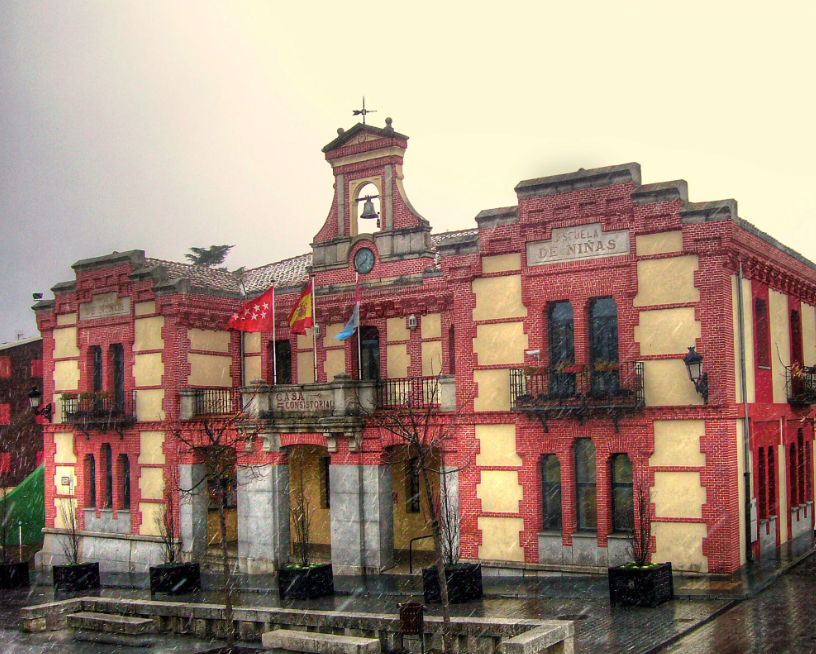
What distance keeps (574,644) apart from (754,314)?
11.3 meters

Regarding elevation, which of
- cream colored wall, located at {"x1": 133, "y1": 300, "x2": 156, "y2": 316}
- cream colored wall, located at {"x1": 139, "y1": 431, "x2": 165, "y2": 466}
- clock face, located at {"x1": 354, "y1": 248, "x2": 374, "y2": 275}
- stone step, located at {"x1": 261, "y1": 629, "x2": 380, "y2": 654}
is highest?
clock face, located at {"x1": 354, "y1": 248, "x2": 374, "y2": 275}

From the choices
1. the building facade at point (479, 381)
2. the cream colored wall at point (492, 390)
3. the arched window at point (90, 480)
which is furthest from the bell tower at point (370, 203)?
the arched window at point (90, 480)

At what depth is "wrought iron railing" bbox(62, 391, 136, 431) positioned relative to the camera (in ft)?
101

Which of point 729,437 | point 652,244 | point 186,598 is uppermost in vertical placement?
point 652,244

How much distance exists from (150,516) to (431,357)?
10476 millimetres

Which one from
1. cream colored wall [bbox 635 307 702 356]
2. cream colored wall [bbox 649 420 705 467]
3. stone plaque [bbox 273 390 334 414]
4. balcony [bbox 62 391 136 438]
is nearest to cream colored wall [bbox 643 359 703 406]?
cream colored wall [bbox 635 307 702 356]

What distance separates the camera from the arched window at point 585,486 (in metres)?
22.8

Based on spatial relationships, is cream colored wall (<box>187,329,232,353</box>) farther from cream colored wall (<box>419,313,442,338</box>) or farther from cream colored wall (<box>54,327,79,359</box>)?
cream colored wall (<box>419,313,442,338</box>)

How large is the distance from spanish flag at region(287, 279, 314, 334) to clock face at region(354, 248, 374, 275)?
1737mm

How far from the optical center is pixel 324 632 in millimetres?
17922

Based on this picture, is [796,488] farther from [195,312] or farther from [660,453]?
[195,312]

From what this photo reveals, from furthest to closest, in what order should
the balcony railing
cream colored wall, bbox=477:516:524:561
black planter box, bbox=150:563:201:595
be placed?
the balcony railing < black planter box, bbox=150:563:201:595 < cream colored wall, bbox=477:516:524:561

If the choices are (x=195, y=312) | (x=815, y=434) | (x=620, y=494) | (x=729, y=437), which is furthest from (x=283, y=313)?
(x=815, y=434)

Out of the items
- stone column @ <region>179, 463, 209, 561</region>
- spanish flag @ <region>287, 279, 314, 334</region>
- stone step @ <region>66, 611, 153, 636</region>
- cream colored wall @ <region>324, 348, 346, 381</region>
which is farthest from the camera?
cream colored wall @ <region>324, 348, 346, 381</region>
